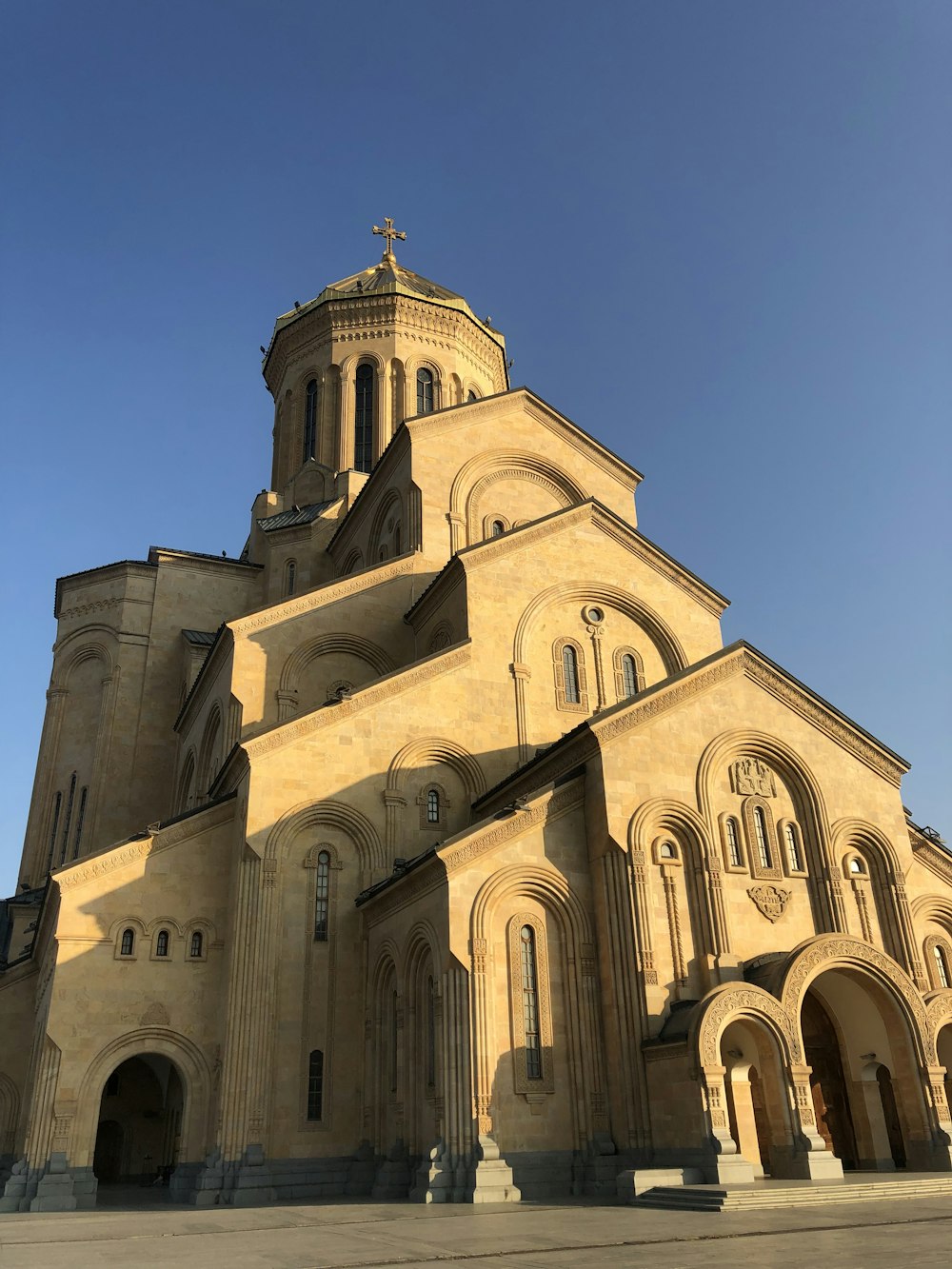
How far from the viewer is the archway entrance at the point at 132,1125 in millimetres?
24109

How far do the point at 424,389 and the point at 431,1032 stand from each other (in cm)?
2640

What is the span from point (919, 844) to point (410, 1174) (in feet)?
39.7

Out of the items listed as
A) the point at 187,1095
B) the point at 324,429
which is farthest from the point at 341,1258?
the point at 324,429

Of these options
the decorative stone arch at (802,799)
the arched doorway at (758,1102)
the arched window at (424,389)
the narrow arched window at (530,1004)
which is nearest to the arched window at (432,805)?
the narrow arched window at (530,1004)

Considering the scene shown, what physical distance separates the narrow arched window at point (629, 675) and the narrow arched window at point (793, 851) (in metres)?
6.04

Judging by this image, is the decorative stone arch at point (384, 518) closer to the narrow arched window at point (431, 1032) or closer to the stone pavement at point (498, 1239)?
the narrow arched window at point (431, 1032)

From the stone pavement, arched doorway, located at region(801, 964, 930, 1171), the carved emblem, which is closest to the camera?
the stone pavement

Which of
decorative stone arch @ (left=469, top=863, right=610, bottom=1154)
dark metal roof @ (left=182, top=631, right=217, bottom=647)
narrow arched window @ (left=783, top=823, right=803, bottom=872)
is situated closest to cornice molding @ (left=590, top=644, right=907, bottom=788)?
narrow arched window @ (left=783, top=823, right=803, bottom=872)

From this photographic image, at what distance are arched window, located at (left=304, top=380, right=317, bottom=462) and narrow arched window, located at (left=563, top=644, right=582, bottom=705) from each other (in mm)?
17953

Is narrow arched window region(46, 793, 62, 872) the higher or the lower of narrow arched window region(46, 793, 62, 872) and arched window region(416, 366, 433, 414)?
the lower

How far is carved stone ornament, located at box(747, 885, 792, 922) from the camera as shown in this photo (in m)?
18.8

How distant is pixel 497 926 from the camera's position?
17.4 meters

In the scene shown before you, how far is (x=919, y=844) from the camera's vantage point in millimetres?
21188

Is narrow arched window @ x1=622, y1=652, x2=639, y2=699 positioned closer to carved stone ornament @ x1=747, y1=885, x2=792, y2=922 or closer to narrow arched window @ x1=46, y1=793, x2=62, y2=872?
carved stone ornament @ x1=747, y1=885, x2=792, y2=922
